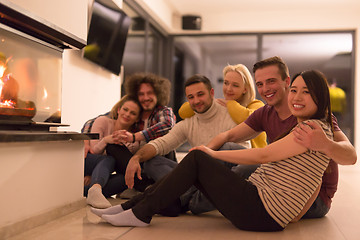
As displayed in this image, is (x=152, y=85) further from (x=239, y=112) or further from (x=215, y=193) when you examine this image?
(x=215, y=193)

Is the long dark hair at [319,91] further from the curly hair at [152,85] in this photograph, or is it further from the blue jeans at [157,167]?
the curly hair at [152,85]

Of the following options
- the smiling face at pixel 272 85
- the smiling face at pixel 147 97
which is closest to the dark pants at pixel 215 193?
the smiling face at pixel 272 85

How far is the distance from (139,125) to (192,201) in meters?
0.96

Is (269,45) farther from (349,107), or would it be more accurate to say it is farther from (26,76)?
(26,76)

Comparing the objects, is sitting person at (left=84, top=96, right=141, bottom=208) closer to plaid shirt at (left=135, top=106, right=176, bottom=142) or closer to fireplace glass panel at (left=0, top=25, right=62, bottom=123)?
plaid shirt at (left=135, top=106, right=176, bottom=142)

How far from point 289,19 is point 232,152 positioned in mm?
5584

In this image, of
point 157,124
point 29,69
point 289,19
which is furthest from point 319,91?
point 289,19

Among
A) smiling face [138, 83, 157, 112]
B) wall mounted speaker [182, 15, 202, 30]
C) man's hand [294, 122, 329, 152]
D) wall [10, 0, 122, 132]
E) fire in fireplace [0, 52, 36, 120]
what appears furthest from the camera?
wall mounted speaker [182, 15, 202, 30]

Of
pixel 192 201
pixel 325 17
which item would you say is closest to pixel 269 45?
pixel 325 17

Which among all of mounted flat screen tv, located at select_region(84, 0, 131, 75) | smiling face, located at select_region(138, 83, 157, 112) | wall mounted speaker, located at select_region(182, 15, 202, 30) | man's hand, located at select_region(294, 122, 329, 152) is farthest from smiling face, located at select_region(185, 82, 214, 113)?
wall mounted speaker, located at select_region(182, 15, 202, 30)

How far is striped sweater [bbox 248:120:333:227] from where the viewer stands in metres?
1.76

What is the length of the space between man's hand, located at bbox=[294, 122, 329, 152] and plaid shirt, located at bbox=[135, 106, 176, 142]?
1288 millimetres

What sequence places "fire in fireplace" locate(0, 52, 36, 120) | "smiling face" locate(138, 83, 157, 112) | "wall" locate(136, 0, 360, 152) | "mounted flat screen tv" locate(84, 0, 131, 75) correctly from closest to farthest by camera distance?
"fire in fireplace" locate(0, 52, 36, 120) < "smiling face" locate(138, 83, 157, 112) < "mounted flat screen tv" locate(84, 0, 131, 75) < "wall" locate(136, 0, 360, 152)

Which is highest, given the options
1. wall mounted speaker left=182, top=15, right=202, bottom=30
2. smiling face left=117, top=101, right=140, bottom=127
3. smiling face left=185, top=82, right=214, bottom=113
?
wall mounted speaker left=182, top=15, right=202, bottom=30
